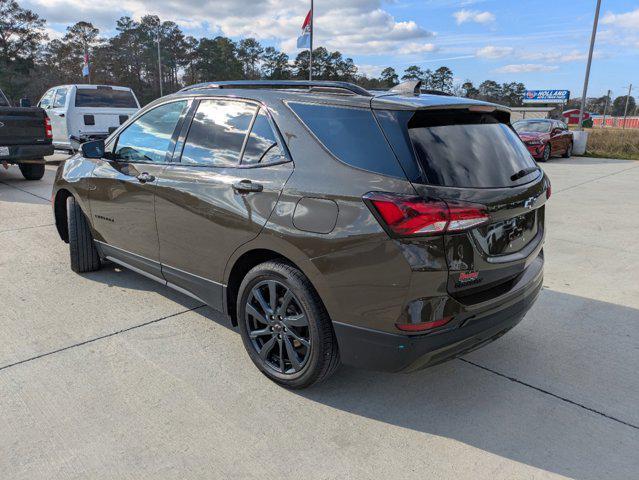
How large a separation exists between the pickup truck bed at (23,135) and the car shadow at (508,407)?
8.86m

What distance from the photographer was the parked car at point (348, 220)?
2.32 m

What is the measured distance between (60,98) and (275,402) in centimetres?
1284

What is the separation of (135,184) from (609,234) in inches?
248

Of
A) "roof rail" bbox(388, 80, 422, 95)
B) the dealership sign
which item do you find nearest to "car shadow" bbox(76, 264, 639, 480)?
"roof rail" bbox(388, 80, 422, 95)

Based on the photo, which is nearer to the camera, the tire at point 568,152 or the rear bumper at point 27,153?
the rear bumper at point 27,153

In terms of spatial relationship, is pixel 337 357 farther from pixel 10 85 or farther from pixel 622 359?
pixel 10 85

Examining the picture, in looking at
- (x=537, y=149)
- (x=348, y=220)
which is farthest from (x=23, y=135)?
(x=537, y=149)

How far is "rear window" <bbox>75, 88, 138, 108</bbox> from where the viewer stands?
1233 cm

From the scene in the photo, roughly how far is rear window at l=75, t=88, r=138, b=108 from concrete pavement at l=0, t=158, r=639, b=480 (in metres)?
9.50

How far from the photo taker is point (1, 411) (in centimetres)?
269

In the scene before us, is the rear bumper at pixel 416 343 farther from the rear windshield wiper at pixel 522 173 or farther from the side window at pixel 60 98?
the side window at pixel 60 98

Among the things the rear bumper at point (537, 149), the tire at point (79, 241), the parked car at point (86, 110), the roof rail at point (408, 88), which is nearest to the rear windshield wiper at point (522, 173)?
the roof rail at point (408, 88)

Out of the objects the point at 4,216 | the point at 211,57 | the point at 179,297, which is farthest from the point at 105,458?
the point at 211,57

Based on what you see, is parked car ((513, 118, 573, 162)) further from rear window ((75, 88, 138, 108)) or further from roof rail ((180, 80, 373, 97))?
roof rail ((180, 80, 373, 97))
